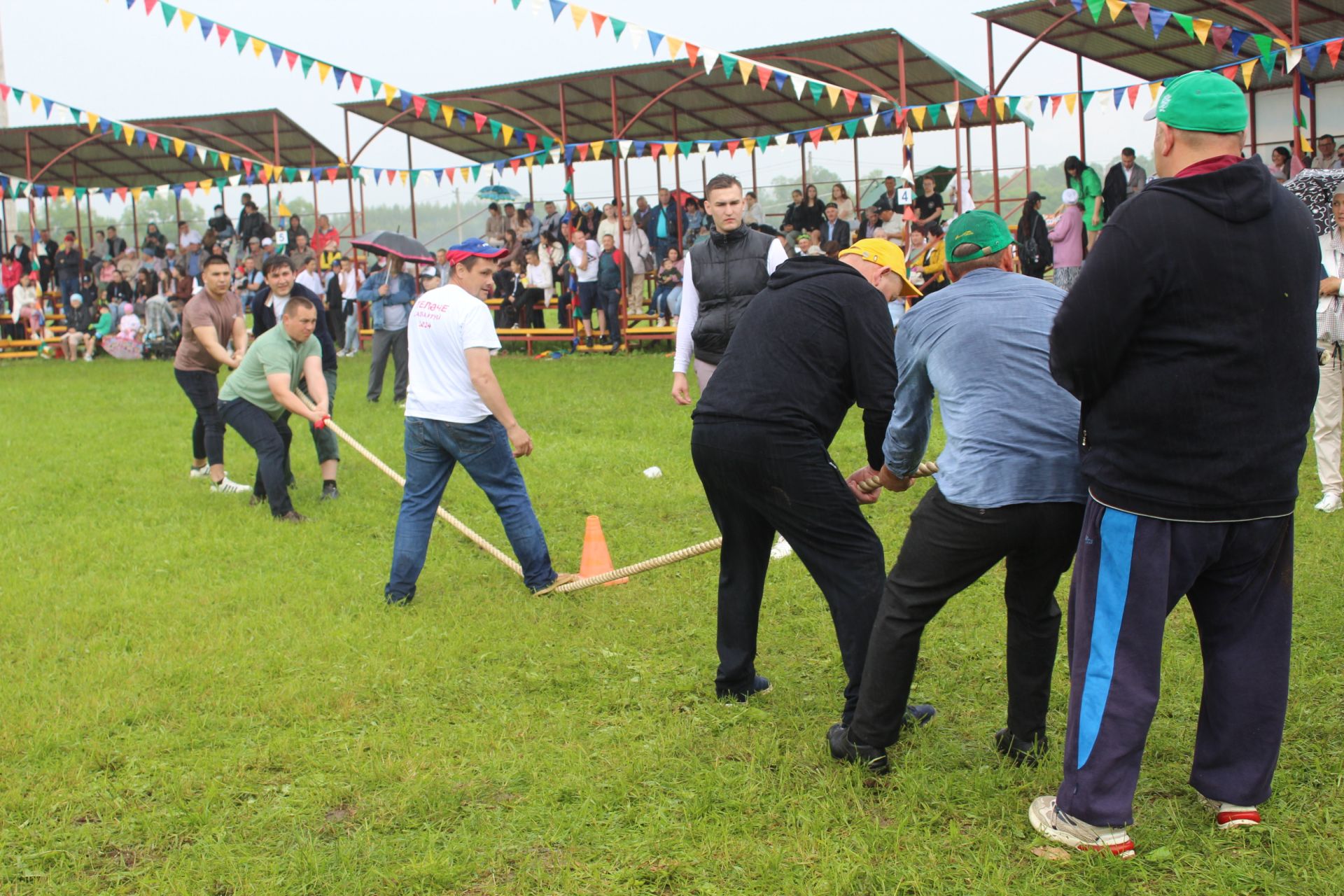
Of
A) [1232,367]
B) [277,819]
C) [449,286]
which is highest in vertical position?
[449,286]

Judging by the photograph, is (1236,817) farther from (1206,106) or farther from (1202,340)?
(1206,106)

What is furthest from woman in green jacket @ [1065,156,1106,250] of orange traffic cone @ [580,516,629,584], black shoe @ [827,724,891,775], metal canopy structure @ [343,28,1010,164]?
black shoe @ [827,724,891,775]

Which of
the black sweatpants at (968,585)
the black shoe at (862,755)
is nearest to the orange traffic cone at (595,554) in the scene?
the black shoe at (862,755)

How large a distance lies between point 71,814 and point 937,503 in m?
3.00

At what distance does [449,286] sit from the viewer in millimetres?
6324

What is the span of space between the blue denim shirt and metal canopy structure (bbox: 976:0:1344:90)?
453 inches

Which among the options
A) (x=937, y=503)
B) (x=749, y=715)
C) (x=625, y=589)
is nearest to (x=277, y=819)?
(x=749, y=715)

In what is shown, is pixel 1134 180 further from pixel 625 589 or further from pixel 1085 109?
pixel 625 589

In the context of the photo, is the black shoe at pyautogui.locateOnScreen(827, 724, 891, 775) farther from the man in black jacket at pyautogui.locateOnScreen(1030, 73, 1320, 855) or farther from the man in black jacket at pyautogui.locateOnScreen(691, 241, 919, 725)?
the man in black jacket at pyautogui.locateOnScreen(1030, 73, 1320, 855)

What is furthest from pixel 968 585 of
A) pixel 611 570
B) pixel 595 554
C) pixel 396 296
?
pixel 396 296

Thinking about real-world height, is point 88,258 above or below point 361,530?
above

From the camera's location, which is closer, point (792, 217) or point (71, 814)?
point (71, 814)

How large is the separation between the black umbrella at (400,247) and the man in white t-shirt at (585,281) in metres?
5.26

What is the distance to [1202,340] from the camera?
311 cm
